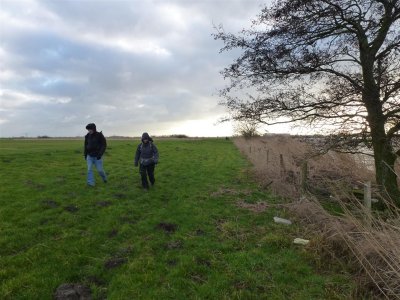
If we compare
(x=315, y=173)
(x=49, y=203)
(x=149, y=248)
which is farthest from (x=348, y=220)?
(x=315, y=173)

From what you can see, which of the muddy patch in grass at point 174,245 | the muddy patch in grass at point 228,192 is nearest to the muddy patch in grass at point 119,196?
the muddy patch in grass at point 228,192

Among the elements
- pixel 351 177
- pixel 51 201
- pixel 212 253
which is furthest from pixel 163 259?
pixel 351 177

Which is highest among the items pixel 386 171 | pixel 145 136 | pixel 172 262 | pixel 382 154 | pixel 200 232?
pixel 145 136

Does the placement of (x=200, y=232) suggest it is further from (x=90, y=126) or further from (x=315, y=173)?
(x=315, y=173)

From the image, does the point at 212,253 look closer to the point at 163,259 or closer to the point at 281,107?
the point at 163,259

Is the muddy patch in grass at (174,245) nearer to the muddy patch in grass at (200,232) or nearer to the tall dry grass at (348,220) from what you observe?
the muddy patch in grass at (200,232)

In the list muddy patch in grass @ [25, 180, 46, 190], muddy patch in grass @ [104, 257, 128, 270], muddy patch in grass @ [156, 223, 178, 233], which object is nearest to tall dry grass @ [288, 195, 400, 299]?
muddy patch in grass @ [156, 223, 178, 233]

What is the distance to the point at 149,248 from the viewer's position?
7.53 meters

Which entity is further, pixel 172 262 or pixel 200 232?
pixel 200 232

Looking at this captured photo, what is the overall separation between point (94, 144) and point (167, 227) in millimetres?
5720

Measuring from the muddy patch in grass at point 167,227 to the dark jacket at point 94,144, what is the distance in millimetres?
5356

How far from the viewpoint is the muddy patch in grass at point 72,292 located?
566 centimetres

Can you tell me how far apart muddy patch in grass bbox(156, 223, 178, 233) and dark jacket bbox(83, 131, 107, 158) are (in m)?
A: 5.36

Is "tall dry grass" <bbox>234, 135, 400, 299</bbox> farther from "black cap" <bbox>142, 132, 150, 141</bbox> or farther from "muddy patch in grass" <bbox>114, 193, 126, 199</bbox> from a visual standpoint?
"muddy patch in grass" <bbox>114, 193, 126, 199</bbox>
